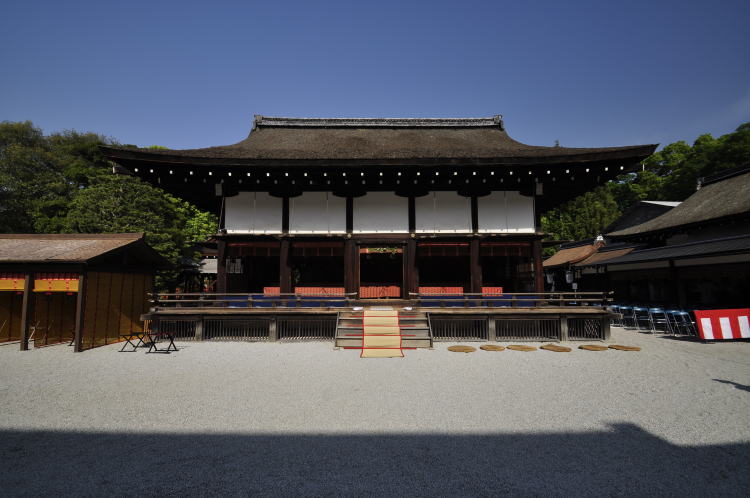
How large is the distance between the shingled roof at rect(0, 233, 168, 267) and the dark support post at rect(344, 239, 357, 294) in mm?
7164

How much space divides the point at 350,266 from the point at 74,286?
852 centimetres

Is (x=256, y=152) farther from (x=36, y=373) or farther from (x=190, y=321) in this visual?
(x=36, y=373)

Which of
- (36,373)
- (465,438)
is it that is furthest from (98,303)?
(465,438)

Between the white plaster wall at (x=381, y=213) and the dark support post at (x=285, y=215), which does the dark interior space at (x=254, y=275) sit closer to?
the dark support post at (x=285, y=215)

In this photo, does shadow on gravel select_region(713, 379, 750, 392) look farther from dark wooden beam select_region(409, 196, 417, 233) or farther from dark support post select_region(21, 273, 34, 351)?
dark support post select_region(21, 273, 34, 351)

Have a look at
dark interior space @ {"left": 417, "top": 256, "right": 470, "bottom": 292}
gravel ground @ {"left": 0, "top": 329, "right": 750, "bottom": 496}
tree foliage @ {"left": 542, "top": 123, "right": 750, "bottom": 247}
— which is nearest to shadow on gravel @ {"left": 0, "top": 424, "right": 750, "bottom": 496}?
gravel ground @ {"left": 0, "top": 329, "right": 750, "bottom": 496}

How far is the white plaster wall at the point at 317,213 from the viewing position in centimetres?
1214

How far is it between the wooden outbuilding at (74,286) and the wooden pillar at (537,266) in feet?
47.0

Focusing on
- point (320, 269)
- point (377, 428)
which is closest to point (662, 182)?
point (320, 269)

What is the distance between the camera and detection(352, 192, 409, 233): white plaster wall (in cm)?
1218

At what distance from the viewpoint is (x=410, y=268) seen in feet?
39.1

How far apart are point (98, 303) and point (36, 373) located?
3437 mm

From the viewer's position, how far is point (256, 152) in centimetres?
1149

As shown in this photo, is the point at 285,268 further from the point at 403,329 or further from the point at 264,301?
the point at 403,329
